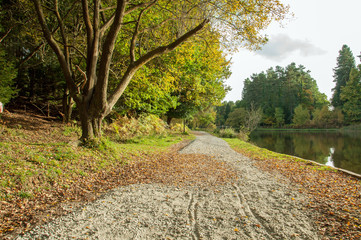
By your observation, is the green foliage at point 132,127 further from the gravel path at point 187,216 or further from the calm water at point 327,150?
the calm water at point 327,150

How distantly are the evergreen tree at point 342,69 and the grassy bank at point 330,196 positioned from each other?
221ft

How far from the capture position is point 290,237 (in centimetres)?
276

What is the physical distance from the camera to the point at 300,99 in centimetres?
7056

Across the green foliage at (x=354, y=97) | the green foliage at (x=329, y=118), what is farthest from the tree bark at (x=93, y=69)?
the green foliage at (x=354, y=97)

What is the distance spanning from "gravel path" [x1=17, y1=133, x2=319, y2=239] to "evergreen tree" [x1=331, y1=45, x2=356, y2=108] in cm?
7070

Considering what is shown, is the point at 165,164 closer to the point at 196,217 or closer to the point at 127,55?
the point at 196,217

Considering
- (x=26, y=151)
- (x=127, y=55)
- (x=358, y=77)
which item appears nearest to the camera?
(x=26, y=151)

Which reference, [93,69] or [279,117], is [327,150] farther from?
[279,117]

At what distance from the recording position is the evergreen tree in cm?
6007

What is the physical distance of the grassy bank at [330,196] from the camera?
2.97m

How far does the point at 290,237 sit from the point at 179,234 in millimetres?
1528

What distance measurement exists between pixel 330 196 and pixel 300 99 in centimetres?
7739

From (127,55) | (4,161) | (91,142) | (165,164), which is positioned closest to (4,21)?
(127,55)

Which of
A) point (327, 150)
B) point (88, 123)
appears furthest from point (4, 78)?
point (327, 150)
